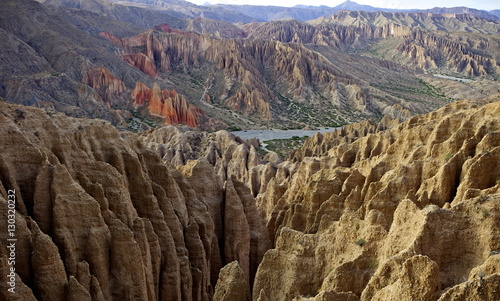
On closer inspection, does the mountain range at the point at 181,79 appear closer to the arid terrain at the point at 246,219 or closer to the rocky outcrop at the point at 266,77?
the rocky outcrop at the point at 266,77

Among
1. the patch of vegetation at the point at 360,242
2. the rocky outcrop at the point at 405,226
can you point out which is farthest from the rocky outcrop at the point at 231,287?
the patch of vegetation at the point at 360,242

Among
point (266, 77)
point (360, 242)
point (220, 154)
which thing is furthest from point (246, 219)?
point (266, 77)

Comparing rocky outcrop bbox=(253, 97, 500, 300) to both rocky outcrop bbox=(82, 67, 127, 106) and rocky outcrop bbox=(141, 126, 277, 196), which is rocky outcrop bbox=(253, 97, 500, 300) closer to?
rocky outcrop bbox=(141, 126, 277, 196)

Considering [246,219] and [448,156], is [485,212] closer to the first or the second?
[448,156]

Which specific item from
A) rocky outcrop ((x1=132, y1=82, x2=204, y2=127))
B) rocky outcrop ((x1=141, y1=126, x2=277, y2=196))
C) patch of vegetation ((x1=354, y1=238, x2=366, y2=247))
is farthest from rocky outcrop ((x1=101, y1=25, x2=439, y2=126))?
patch of vegetation ((x1=354, y1=238, x2=366, y2=247))

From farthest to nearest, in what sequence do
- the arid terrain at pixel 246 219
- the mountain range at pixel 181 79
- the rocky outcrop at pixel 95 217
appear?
the mountain range at pixel 181 79 → the rocky outcrop at pixel 95 217 → the arid terrain at pixel 246 219

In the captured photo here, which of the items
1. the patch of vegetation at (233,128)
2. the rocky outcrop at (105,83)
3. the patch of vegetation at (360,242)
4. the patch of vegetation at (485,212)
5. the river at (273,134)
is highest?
the patch of vegetation at (485,212)
